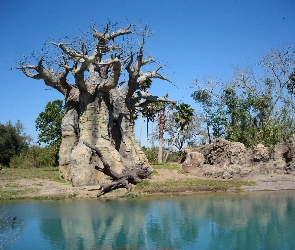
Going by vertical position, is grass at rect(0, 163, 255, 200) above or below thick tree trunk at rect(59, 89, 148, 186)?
below

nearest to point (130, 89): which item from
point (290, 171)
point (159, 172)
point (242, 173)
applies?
point (159, 172)

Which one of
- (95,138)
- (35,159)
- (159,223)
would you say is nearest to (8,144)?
(35,159)

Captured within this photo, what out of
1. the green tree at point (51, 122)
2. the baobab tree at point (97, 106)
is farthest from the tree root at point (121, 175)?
the green tree at point (51, 122)

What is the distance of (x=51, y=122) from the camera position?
112ft

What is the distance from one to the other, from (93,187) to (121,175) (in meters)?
1.37

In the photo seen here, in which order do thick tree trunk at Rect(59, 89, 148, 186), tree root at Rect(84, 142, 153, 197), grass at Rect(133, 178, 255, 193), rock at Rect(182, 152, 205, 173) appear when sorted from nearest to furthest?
tree root at Rect(84, 142, 153, 197)
grass at Rect(133, 178, 255, 193)
thick tree trunk at Rect(59, 89, 148, 186)
rock at Rect(182, 152, 205, 173)

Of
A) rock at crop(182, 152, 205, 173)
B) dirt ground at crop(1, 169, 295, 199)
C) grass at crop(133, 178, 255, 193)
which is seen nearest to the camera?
dirt ground at crop(1, 169, 295, 199)

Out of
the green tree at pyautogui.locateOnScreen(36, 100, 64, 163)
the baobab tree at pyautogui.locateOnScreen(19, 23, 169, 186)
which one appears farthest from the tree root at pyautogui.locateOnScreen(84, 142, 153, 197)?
the green tree at pyautogui.locateOnScreen(36, 100, 64, 163)

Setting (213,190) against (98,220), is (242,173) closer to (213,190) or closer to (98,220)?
(213,190)

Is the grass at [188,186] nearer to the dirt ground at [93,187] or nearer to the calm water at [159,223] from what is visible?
the dirt ground at [93,187]

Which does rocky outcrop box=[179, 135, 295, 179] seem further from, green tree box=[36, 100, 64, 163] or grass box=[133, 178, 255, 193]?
green tree box=[36, 100, 64, 163]

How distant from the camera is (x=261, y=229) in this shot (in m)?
9.77

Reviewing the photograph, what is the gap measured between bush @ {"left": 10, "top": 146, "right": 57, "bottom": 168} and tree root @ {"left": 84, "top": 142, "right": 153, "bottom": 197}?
1655cm

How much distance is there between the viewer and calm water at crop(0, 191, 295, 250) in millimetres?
8633
